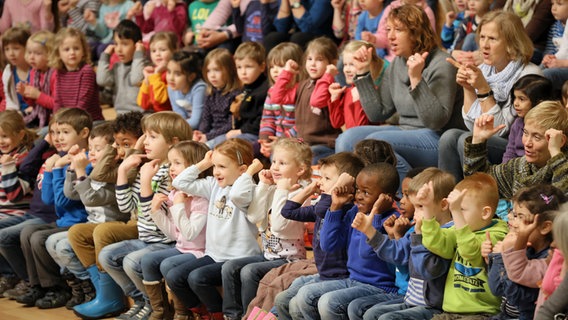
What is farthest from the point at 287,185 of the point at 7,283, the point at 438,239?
the point at 7,283

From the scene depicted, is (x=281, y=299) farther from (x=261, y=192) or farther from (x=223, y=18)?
(x=223, y=18)

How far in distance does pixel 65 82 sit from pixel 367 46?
9.60ft

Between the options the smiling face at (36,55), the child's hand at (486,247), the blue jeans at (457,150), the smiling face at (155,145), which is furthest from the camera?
the smiling face at (36,55)

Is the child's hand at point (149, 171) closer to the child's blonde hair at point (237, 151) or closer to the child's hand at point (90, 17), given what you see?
the child's blonde hair at point (237, 151)

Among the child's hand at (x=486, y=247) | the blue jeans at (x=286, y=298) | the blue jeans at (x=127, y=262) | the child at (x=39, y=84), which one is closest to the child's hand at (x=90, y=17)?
the child at (x=39, y=84)

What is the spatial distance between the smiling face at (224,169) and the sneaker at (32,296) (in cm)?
157

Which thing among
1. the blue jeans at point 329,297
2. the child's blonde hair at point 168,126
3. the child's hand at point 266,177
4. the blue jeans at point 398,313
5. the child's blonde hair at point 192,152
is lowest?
the blue jeans at point 329,297

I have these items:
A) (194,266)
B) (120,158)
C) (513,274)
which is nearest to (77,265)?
(120,158)

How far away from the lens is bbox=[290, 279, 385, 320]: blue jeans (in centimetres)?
407

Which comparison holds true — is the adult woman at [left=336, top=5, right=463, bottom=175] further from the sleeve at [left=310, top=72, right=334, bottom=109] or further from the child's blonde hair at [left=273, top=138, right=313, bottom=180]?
the child's blonde hair at [left=273, top=138, right=313, bottom=180]

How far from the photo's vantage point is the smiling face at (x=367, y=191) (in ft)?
13.6

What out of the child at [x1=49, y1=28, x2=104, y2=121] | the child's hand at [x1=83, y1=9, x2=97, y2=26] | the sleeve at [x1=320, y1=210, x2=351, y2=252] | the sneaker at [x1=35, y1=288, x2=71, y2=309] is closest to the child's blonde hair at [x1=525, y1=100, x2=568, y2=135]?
the sleeve at [x1=320, y1=210, x2=351, y2=252]

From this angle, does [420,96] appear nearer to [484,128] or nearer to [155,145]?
[484,128]

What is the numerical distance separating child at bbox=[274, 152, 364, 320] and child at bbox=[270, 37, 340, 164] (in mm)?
1205
